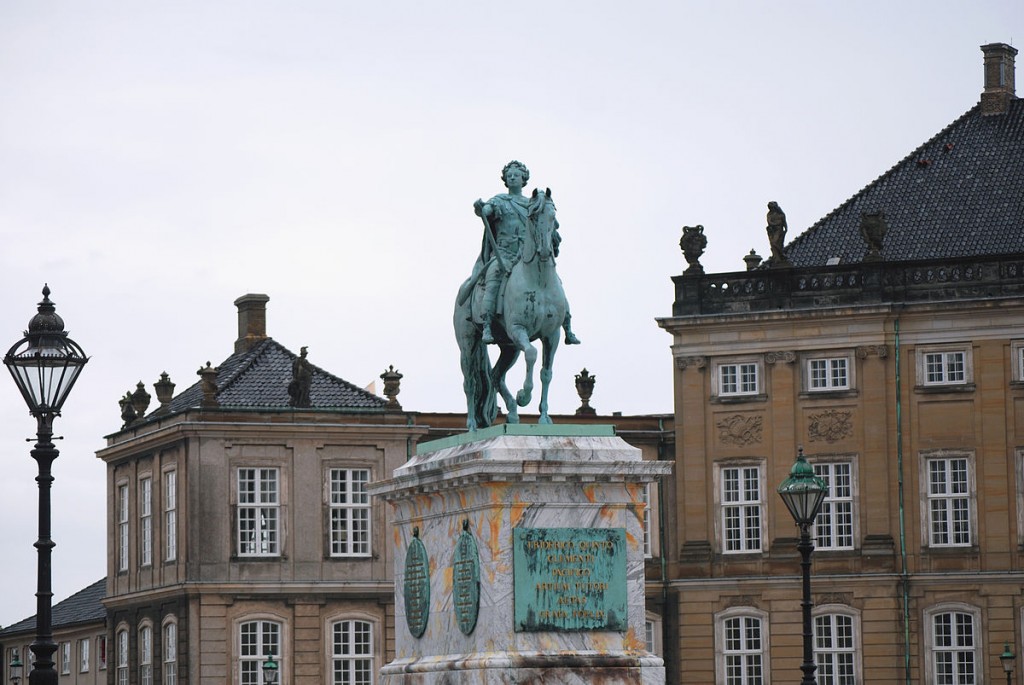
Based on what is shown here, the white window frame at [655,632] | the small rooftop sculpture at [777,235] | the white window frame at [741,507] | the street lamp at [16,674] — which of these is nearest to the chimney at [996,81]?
the small rooftop sculpture at [777,235]

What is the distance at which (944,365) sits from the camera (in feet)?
203

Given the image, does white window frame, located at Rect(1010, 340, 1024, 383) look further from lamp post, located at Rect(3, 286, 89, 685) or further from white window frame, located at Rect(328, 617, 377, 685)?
lamp post, located at Rect(3, 286, 89, 685)

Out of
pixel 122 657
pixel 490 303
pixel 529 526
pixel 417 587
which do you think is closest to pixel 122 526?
pixel 122 657

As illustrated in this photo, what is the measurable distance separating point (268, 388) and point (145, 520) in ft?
15.3

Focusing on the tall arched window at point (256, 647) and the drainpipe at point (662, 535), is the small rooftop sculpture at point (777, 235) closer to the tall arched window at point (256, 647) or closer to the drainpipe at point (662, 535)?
the drainpipe at point (662, 535)

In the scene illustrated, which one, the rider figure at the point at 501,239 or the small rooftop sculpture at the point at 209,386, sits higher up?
the small rooftop sculpture at the point at 209,386

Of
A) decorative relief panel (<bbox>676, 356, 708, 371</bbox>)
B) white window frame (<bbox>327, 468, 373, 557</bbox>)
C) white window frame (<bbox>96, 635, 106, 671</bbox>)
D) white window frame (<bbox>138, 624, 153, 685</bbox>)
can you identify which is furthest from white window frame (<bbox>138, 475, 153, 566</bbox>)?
decorative relief panel (<bbox>676, 356, 708, 371</bbox>)

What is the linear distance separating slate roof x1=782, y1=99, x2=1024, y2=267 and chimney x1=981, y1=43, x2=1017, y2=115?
8.7 inches

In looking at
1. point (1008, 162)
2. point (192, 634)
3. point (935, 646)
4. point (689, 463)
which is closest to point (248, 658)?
point (192, 634)

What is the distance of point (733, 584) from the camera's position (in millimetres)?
63281

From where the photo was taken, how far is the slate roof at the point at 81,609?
238 feet

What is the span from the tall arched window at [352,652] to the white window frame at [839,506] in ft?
36.5

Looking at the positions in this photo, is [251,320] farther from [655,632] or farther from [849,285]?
[849,285]

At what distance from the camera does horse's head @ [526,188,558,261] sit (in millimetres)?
26281
